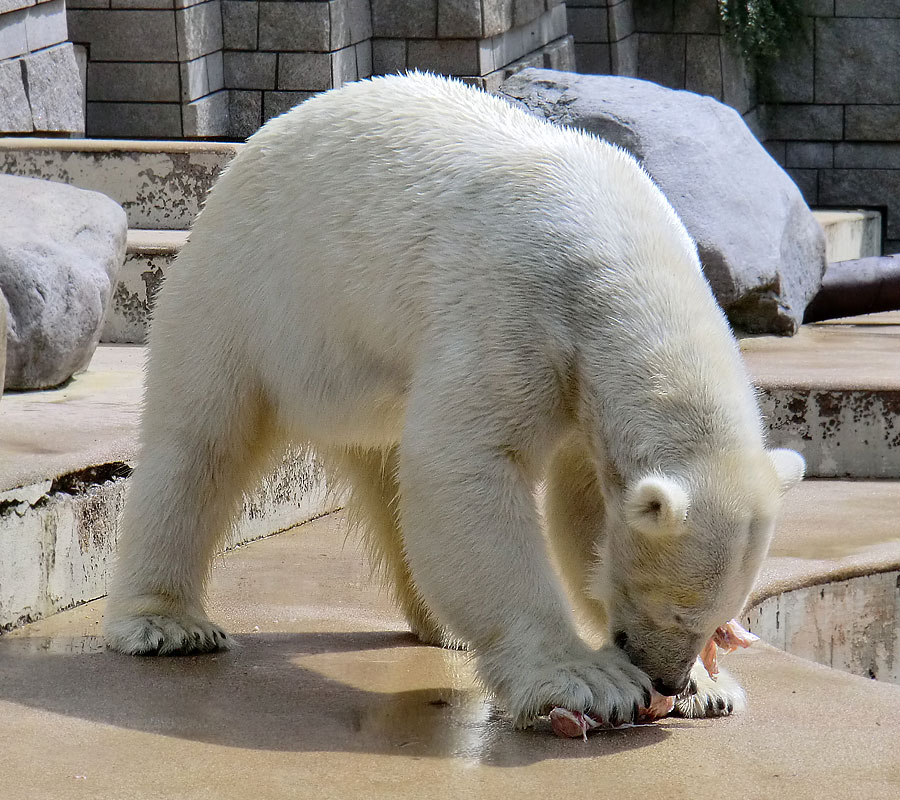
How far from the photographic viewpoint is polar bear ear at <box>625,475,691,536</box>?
238 centimetres

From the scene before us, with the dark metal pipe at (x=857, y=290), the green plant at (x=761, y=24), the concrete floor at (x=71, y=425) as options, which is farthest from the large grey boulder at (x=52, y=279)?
the green plant at (x=761, y=24)

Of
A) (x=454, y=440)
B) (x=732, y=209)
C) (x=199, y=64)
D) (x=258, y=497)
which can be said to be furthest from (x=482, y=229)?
(x=199, y=64)

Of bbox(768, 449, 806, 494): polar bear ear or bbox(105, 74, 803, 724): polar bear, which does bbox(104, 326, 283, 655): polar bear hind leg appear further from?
bbox(768, 449, 806, 494): polar bear ear

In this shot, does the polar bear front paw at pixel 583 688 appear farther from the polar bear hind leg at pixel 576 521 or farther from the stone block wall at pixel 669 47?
the stone block wall at pixel 669 47

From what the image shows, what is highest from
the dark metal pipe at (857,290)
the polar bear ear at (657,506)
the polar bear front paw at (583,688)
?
the polar bear ear at (657,506)

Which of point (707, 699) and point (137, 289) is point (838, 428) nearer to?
point (707, 699)

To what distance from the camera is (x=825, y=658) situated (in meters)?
4.05

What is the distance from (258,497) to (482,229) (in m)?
1.73

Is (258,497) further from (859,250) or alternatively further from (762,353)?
(859,250)

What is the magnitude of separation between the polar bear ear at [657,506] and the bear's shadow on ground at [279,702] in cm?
43

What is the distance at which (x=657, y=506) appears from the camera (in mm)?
2418

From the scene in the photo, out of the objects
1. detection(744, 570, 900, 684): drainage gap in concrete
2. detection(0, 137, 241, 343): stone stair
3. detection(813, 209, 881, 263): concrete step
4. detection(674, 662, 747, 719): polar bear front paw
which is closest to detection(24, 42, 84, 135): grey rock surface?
detection(0, 137, 241, 343): stone stair

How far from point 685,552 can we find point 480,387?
47 cm

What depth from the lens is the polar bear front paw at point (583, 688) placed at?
2.55m
